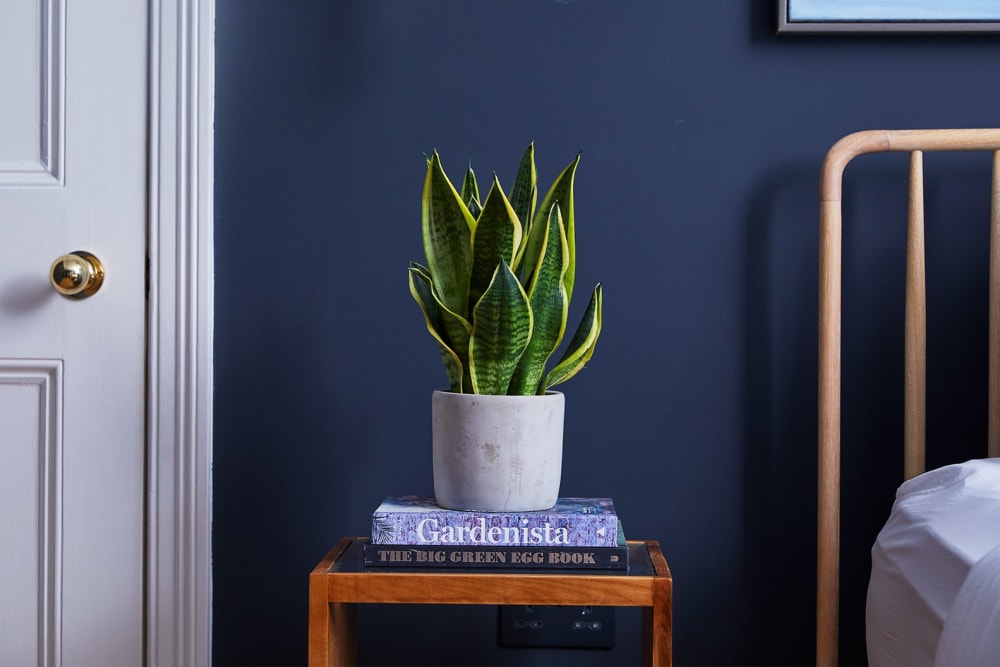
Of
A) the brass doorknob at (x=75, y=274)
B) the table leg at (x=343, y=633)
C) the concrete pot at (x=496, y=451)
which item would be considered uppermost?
the brass doorknob at (x=75, y=274)

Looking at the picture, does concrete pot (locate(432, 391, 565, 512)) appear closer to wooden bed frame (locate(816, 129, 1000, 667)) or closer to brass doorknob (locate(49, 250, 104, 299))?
wooden bed frame (locate(816, 129, 1000, 667))

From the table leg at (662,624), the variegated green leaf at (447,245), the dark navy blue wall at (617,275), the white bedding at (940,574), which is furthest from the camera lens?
the dark navy blue wall at (617,275)

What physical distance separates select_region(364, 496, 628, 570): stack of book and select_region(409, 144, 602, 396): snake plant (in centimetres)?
14

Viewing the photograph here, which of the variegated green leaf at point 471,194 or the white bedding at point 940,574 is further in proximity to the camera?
→ the variegated green leaf at point 471,194

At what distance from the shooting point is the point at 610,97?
1187 mm

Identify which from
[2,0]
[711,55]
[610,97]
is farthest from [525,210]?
[2,0]

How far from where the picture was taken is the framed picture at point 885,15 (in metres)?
1.15

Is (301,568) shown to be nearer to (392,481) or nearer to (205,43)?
(392,481)

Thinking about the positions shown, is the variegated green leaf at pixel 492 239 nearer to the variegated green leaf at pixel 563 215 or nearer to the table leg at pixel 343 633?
the variegated green leaf at pixel 563 215

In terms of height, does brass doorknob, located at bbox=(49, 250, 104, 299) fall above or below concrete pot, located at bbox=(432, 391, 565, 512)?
above

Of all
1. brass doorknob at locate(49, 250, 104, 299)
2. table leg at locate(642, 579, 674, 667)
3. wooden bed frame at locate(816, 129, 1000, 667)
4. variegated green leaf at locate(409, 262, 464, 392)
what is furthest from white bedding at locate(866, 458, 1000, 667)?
brass doorknob at locate(49, 250, 104, 299)

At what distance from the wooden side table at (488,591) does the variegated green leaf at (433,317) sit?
20 centimetres

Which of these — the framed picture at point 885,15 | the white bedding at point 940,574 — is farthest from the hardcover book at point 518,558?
the framed picture at point 885,15

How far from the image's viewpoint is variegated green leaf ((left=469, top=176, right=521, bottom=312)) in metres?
0.89
